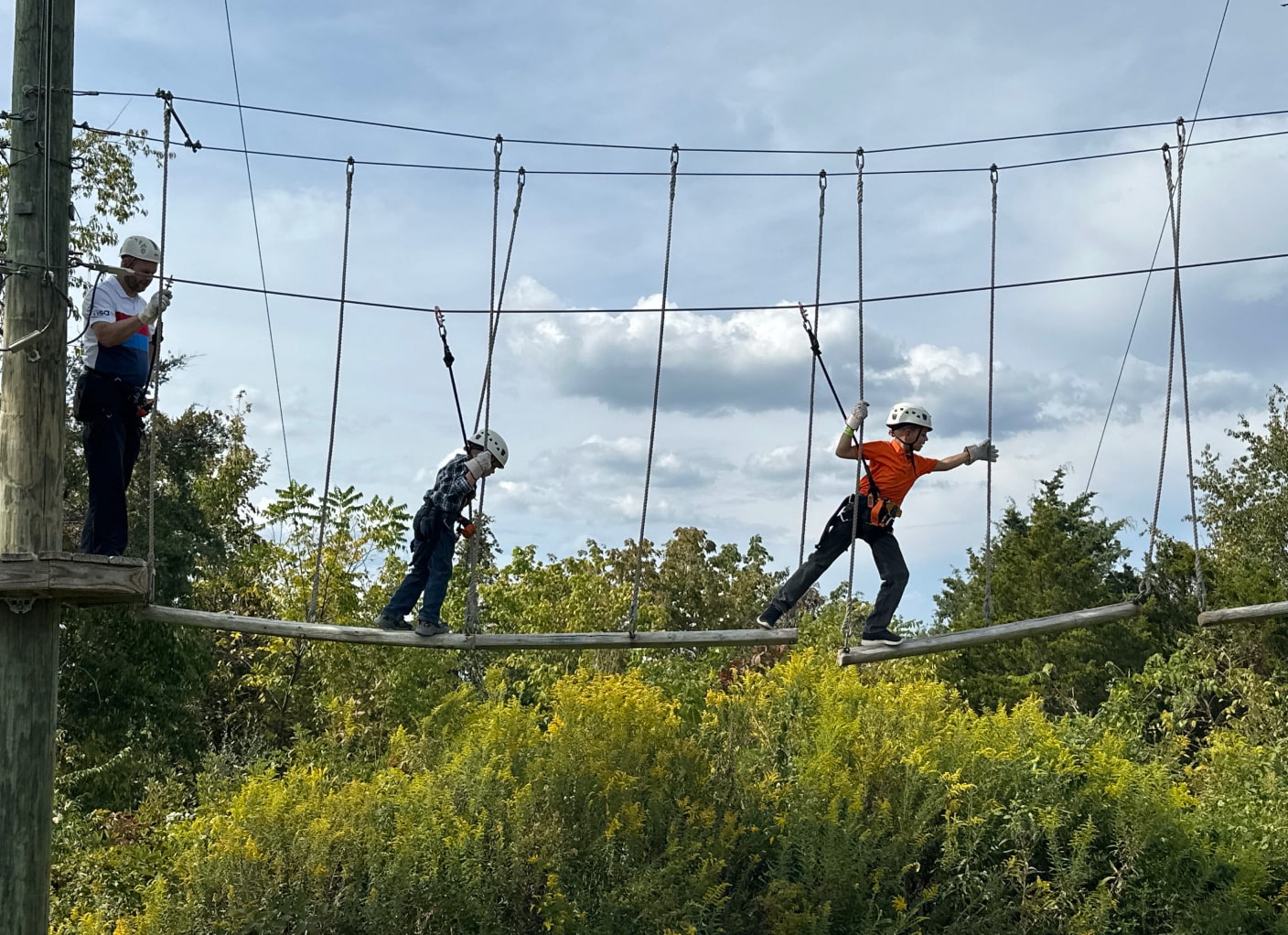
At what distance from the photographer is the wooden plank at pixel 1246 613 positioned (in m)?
6.38

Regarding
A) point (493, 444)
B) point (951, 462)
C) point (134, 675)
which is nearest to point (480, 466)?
point (493, 444)

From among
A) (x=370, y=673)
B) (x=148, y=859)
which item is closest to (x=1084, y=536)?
(x=370, y=673)

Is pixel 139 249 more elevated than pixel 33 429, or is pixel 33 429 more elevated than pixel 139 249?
pixel 139 249

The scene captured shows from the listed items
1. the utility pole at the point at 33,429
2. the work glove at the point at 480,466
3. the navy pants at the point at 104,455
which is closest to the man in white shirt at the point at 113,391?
the navy pants at the point at 104,455

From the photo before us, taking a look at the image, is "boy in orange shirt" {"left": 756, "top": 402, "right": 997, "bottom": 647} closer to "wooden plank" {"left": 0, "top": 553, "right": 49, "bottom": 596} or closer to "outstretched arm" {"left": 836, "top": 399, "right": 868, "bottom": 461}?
"outstretched arm" {"left": 836, "top": 399, "right": 868, "bottom": 461}

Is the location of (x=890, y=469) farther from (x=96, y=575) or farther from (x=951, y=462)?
(x=96, y=575)

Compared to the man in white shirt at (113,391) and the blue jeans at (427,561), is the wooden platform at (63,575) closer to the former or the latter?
the man in white shirt at (113,391)

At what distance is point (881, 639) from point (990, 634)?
66 centimetres

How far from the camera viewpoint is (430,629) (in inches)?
264

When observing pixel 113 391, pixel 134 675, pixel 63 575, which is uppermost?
pixel 113 391

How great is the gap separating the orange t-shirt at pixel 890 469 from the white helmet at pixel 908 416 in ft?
0.46

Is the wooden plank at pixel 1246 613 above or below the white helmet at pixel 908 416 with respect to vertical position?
below

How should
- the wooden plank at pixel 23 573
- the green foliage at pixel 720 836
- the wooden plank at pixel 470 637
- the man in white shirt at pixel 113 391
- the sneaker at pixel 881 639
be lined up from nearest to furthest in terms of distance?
the wooden plank at pixel 23 573, the man in white shirt at pixel 113 391, the wooden plank at pixel 470 637, the sneaker at pixel 881 639, the green foliage at pixel 720 836

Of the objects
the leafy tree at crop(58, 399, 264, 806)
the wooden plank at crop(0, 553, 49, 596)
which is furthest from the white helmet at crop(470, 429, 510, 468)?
the leafy tree at crop(58, 399, 264, 806)
